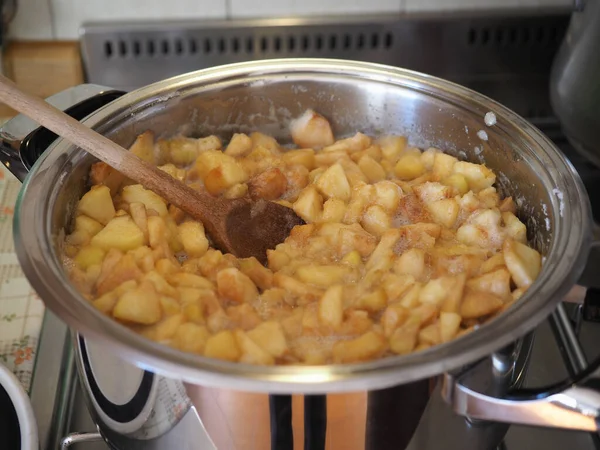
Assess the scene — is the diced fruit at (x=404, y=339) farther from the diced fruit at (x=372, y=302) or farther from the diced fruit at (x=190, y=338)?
the diced fruit at (x=190, y=338)

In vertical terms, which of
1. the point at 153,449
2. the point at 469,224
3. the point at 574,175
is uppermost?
the point at 574,175

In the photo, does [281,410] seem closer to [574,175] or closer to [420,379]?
[420,379]

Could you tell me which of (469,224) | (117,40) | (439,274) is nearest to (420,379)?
(439,274)

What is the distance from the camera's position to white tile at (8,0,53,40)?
146cm

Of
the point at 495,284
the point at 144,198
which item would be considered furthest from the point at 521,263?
the point at 144,198

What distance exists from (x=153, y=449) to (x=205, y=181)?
0.43 metres

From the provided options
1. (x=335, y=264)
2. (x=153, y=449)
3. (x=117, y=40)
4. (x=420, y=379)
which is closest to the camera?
(x=420, y=379)

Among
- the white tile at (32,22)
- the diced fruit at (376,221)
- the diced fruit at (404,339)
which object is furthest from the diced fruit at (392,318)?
the white tile at (32,22)

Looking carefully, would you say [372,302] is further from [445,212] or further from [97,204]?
[97,204]

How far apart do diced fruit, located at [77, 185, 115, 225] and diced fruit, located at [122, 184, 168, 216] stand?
0.13ft

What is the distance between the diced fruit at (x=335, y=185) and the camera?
39.5 inches

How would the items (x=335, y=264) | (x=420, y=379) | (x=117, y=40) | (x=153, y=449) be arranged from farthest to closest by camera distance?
(x=117, y=40) < (x=335, y=264) < (x=153, y=449) < (x=420, y=379)

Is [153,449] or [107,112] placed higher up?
[107,112]

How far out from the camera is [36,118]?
31.4 inches
